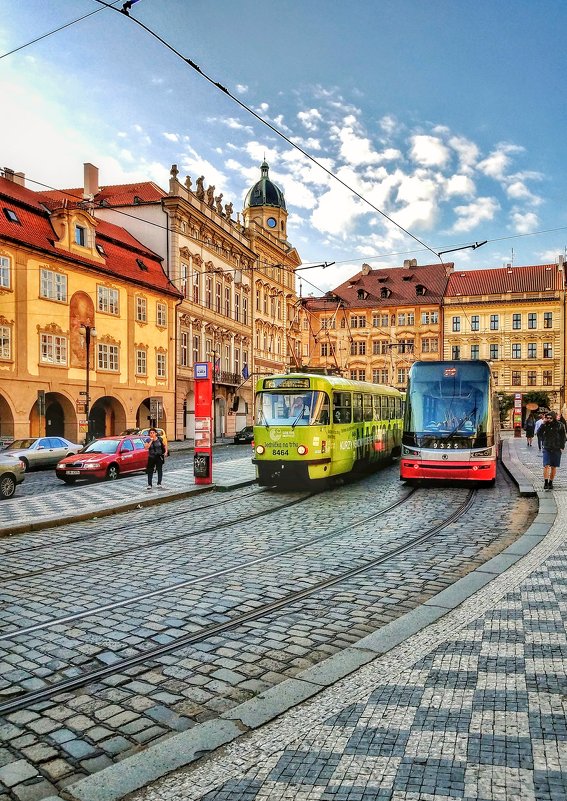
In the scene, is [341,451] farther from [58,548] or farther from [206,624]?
[206,624]

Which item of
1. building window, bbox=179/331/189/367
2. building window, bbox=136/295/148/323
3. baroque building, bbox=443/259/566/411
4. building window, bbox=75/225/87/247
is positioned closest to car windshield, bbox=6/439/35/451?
building window, bbox=75/225/87/247

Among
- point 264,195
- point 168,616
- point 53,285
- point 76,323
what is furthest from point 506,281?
point 168,616

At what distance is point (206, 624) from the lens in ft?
20.9

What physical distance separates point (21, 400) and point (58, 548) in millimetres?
22946

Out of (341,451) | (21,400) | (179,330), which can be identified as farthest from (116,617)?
(179,330)

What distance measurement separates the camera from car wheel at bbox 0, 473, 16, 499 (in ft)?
54.9

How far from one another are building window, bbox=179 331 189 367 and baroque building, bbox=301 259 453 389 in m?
28.8

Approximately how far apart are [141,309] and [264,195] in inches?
1258

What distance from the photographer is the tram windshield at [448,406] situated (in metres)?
16.3

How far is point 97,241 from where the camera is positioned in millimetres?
38094

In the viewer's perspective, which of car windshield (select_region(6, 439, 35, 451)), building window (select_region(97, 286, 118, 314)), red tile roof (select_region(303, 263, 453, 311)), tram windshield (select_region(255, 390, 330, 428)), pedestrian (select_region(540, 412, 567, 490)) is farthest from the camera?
red tile roof (select_region(303, 263, 453, 311))

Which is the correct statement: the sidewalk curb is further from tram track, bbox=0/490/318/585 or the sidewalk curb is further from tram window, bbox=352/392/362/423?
tram window, bbox=352/392/362/423

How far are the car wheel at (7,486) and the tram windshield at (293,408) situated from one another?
20.6ft

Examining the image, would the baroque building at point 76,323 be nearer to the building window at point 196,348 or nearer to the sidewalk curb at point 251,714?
the building window at point 196,348
